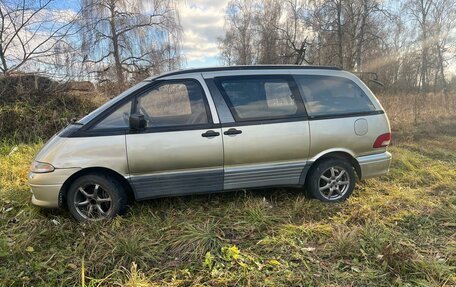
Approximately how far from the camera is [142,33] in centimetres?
1303

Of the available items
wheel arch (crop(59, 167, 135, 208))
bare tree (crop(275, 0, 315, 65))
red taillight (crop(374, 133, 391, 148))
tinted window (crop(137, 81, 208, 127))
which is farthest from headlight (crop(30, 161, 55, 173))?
bare tree (crop(275, 0, 315, 65))

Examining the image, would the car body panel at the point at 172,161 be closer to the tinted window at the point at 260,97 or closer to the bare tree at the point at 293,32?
the tinted window at the point at 260,97

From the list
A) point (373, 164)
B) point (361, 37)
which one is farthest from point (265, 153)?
point (361, 37)

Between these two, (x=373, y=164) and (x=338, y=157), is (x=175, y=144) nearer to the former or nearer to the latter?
(x=338, y=157)

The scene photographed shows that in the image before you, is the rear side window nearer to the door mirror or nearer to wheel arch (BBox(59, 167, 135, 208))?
the door mirror

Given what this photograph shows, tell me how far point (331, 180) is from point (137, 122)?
8.79 feet

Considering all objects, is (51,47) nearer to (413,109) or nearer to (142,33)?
(142,33)

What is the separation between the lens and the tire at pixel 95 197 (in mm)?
3725

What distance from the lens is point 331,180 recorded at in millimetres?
4398

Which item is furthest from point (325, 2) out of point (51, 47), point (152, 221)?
point (152, 221)

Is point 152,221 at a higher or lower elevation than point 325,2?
lower

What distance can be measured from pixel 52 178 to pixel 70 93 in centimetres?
636

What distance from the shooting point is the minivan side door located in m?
3.77

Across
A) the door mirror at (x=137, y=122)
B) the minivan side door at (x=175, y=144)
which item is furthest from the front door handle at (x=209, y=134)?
the door mirror at (x=137, y=122)
